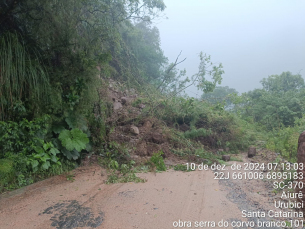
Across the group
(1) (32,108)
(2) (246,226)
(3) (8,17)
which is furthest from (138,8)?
(2) (246,226)

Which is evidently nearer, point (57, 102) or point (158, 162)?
point (57, 102)

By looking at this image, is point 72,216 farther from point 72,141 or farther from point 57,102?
point 57,102

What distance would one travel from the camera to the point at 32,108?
4.10 metres

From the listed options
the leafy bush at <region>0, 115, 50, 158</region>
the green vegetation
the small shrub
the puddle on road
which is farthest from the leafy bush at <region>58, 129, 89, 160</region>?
the small shrub

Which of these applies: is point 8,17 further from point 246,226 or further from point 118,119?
point 246,226

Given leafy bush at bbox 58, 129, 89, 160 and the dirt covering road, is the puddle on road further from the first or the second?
leafy bush at bbox 58, 129, 89, 160

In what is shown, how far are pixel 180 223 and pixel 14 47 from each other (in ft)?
→ 12.2

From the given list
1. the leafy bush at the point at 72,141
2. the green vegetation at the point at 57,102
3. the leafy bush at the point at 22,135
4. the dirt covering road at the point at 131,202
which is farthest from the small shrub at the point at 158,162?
the leafy bush at the point at 22,135

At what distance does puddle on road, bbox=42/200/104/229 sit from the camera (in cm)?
269

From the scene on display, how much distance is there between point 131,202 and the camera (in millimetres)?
3293

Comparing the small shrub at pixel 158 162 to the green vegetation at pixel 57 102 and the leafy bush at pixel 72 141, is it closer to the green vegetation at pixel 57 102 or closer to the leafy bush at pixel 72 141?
the green vegetation at pixel 57 102

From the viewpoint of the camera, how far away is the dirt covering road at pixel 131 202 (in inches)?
109

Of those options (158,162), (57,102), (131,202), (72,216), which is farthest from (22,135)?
(158,162)

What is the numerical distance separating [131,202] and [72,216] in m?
0.79
